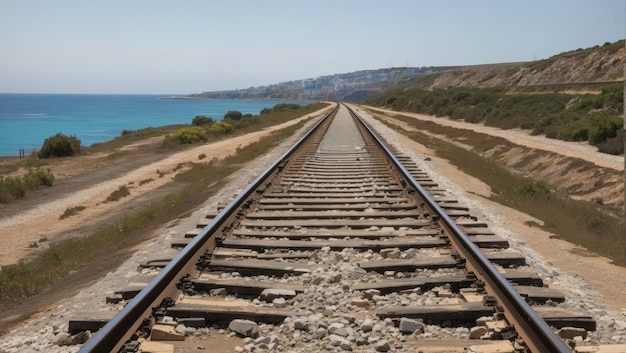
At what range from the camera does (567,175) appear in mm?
19781

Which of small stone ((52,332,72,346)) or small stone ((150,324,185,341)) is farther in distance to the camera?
small stone ((52,332,72,346))

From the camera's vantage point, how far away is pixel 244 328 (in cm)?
455

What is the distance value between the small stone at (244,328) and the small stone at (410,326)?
112cm

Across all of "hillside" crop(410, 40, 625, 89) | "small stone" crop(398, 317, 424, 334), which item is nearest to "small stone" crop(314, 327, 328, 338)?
"small stone" crop(398, 317, 424, 334)

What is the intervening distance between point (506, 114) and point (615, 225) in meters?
39.2

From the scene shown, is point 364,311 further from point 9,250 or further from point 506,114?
point 506,114

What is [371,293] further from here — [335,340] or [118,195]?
[118,195]

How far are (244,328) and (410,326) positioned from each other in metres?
1.27

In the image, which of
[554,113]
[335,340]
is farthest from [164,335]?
[554,113]

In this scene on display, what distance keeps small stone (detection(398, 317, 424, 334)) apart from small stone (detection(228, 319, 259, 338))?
3.66 feet

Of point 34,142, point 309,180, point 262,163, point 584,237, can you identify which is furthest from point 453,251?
point 34,142

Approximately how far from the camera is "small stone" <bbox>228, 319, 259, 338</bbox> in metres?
4.52

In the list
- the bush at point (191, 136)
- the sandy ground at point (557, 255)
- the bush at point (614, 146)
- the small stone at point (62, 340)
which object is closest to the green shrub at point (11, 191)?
the sandy ground at point (557, 255)

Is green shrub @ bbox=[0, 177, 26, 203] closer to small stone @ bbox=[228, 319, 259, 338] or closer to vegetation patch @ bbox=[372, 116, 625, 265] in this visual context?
vegetation patch @ bbox=[372, 116, 625, 265]
